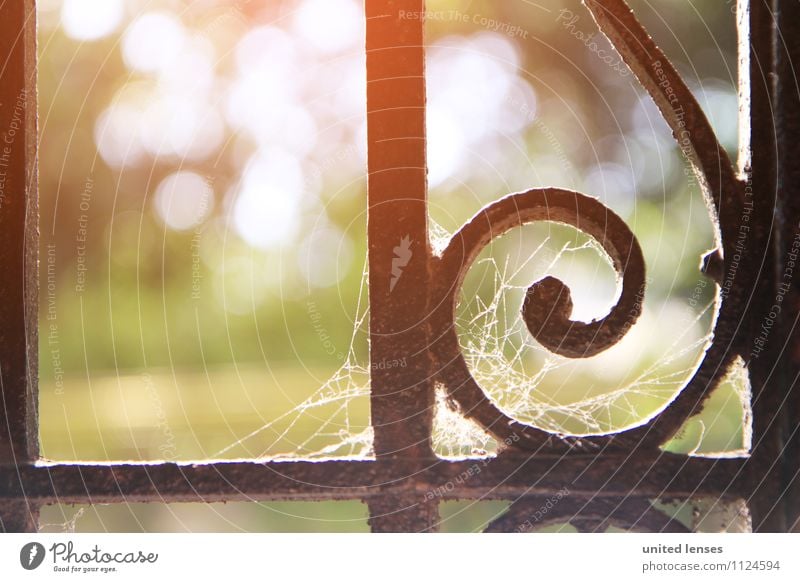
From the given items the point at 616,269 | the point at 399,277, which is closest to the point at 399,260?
the point at 399,277

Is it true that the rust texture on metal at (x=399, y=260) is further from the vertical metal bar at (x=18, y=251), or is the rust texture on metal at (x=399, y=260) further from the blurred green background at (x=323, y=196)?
the vertical metal bar at (x=18, y=251)

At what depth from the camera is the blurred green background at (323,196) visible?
101cm

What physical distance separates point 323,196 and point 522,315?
1.34m

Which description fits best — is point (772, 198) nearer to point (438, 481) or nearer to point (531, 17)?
point (438, 481)

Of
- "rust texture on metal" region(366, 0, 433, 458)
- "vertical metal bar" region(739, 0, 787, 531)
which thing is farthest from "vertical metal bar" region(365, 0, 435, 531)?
"vertical metal bar" region(739, 0, 787, 531)

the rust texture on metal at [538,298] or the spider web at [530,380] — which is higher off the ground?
the rust texture on metal at [538,298]

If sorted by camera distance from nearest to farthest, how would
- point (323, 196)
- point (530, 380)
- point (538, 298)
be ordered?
point (538, 298)
point (530, 380)
point (323, 196)

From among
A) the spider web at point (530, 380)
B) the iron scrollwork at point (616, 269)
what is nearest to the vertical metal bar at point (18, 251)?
the spider web at point (530, 380)

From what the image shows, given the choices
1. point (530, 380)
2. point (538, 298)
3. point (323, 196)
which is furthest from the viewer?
point (323, 196)

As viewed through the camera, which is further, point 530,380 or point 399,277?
point 530,380

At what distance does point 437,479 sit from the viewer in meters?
0.53

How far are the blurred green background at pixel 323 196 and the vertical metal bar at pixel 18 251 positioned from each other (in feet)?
0.37

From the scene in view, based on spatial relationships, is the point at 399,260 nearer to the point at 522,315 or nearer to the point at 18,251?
the point at 522,315
